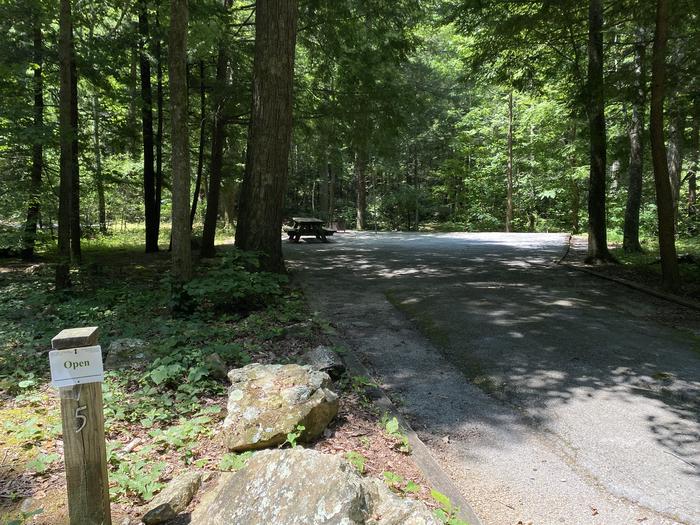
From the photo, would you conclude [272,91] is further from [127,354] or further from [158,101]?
[158,101]

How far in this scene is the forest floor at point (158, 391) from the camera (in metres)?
2.80

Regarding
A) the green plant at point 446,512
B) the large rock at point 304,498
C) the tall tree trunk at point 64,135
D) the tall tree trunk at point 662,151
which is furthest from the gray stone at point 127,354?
the tall tree trunk at point 662,151

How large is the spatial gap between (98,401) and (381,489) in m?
1.40

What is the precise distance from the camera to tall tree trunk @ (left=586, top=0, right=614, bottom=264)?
10289 mm

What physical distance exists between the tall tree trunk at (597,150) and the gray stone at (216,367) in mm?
9192

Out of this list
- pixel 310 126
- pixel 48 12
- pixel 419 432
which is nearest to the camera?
pixel 419 432

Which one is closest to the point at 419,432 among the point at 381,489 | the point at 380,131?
the point at 381,489

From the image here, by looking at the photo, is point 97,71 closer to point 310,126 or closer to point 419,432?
point 310,126

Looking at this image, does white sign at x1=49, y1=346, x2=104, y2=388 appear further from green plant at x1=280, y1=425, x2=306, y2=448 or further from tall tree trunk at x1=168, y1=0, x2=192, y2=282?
tall tree trunk at x1=168, y1=0, x2=192, y2=282

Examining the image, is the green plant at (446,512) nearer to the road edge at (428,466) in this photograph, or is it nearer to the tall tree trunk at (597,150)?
the road edge at (428,466)

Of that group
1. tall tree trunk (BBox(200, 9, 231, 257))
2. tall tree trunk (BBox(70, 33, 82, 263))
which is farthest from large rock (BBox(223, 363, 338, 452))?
tall tree trunk (BBox(200, 9, 231, 257))

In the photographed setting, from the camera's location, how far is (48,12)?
Answer: 1014 cm

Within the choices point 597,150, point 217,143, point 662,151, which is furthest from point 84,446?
point 597,150

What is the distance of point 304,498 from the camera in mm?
2131
